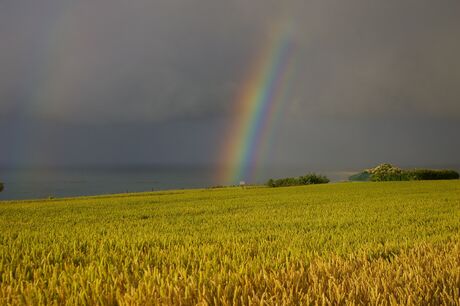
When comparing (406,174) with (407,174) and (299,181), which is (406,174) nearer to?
(407,174)

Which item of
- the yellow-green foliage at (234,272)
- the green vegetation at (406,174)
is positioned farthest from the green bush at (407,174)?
the yellow-green foliage at (234,272)

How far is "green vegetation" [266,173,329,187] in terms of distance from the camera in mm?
53688

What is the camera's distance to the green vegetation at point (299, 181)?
53.7 meters

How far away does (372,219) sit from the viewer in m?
11.8

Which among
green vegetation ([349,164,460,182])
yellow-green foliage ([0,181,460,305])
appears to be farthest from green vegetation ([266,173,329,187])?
yellow-green foliage ([0,181,460,305])

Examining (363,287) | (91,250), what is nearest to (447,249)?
(363,287)

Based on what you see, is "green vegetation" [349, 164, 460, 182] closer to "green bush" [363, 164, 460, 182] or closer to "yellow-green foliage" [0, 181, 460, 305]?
"green bush" [363, 164, 460, 182]

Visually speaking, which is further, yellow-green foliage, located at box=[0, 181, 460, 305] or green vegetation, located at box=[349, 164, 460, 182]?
green vegetation, located at box=[349, 164, 460, 182]

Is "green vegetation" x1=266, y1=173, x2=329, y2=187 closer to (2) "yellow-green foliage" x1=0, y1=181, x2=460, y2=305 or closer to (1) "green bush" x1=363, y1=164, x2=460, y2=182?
(1) "green bush" x1=363, y1=164, x2=460, y2=182

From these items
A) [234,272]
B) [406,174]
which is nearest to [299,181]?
[406,174]

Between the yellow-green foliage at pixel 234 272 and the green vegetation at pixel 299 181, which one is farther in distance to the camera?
the green vegetation at pixel 299 181

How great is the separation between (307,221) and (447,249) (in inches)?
218

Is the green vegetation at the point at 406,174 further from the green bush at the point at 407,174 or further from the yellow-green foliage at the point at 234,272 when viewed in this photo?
the yellow-green foliage at the point at 234,272

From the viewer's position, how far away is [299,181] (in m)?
54.8
